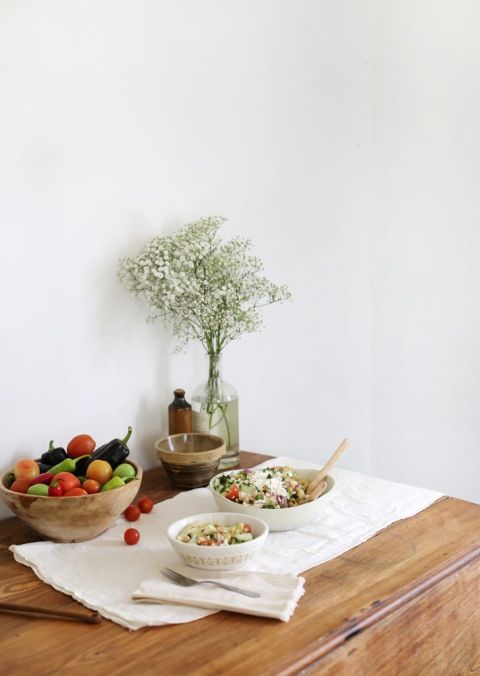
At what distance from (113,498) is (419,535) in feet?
1.71

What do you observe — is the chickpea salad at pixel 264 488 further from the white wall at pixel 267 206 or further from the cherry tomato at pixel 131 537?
the white wall at pixel 267 206

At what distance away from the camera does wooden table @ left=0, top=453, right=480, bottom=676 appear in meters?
0.90

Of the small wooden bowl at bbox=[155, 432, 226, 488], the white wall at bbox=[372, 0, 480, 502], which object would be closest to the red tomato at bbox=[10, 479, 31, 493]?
the small wooden bowl at bbox=[155, 432, 226, 488]

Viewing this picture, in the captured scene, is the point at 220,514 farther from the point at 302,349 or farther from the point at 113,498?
the point at 302,349

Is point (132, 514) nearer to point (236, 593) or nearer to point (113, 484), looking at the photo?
point (113, 484)

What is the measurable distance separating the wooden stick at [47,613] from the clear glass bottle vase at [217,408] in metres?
0.66

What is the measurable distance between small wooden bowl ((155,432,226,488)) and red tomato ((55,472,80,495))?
30 centimetres

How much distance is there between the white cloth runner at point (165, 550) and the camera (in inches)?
40.3

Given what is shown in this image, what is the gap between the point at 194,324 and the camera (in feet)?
5.52

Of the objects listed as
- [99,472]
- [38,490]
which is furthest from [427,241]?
[38,490]

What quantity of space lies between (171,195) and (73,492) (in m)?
0.77

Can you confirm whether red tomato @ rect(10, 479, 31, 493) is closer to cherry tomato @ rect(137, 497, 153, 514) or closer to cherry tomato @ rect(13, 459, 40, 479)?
cherry tomato @ rect(13, 459, 40, 479)

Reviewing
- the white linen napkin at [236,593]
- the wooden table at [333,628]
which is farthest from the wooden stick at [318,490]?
the white linen napkin at [236,593]

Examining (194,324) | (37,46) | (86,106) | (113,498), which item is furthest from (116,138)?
(113,498)
